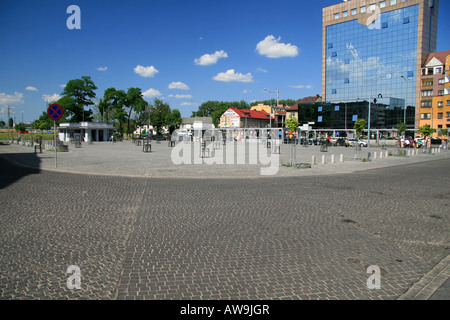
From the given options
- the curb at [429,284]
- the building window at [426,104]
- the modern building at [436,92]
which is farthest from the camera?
the building window at [426,104]

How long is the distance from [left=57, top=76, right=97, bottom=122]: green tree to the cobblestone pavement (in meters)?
70.6

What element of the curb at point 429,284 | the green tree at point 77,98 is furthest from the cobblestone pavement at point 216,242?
the green tree at point 77,98

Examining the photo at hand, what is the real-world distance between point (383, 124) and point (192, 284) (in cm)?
8433

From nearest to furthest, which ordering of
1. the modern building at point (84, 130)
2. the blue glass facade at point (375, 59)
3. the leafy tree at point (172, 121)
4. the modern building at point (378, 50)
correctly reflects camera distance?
the modern building at point (84, 130) → the modern building at point (378, 50) → the blue glass facade at point (375, 59) → the leafy tree at point (172, 121)

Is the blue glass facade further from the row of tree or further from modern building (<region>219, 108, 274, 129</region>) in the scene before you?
the row of tree

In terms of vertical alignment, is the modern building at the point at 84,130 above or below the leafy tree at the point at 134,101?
below

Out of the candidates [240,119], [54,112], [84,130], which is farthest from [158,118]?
[54,112]

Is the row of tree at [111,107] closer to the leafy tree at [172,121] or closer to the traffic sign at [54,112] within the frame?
the leafy tree at [172,121]

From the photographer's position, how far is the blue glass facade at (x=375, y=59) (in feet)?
250

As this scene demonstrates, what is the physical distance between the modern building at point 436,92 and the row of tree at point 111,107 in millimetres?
69243

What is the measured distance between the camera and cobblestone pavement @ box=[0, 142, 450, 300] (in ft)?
12.2

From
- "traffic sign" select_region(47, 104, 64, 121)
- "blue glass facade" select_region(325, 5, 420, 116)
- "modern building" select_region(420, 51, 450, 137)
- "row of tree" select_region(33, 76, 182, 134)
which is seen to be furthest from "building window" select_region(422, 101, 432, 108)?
"traffic sign" select_region(47, 104, 64, 121)

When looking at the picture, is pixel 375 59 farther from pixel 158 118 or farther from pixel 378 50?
pixel 158 118

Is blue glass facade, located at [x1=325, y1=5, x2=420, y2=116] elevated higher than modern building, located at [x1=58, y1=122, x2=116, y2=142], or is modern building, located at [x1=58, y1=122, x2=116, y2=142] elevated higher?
blue glass facade, located at [x1=325, y1=5, x2=420, y2=116]
